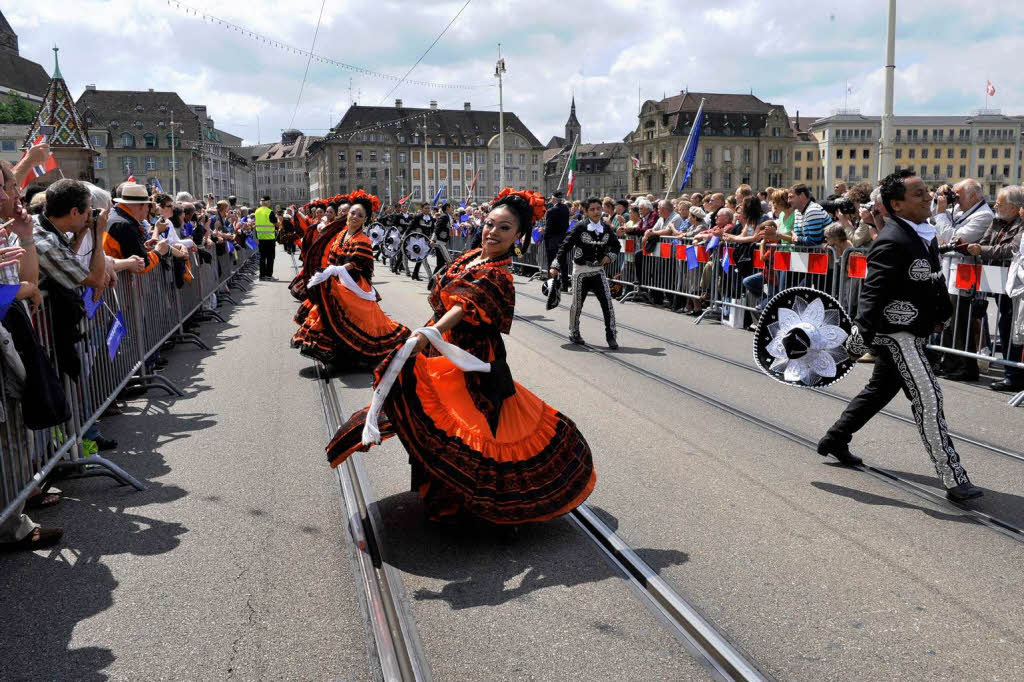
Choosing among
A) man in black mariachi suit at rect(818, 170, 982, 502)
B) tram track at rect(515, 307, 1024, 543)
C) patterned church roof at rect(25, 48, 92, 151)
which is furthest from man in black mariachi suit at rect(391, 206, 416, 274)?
patterned church roof at rect(25, 48, 92, 151)

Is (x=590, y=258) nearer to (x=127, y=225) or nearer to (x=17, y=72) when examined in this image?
(x=127, y=225)

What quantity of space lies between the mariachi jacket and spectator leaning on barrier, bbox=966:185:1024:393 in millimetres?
3651

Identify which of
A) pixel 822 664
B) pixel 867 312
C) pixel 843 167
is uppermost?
pixel 843 167

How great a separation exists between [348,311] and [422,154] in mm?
116358

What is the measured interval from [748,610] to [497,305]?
6.39ft

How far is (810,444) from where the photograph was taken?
6.32m

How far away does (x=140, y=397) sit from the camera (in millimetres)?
8273

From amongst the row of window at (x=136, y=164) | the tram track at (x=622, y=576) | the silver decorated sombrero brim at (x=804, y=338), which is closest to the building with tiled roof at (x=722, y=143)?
the row of window at (x=136, y=164)

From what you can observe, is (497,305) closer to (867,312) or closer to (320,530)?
(320,530)

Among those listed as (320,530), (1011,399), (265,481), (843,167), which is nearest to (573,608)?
(320,530)

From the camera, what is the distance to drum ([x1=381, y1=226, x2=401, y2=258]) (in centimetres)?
2596

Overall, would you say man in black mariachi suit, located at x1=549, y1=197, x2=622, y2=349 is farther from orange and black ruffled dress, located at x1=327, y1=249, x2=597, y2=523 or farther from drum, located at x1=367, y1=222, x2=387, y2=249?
drum, located at x1=367, y1=222, x2=387, y2=249

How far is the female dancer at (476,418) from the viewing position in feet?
14.1

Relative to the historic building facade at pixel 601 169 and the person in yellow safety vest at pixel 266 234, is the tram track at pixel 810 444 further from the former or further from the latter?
the historic building facade at pixel 601 169
